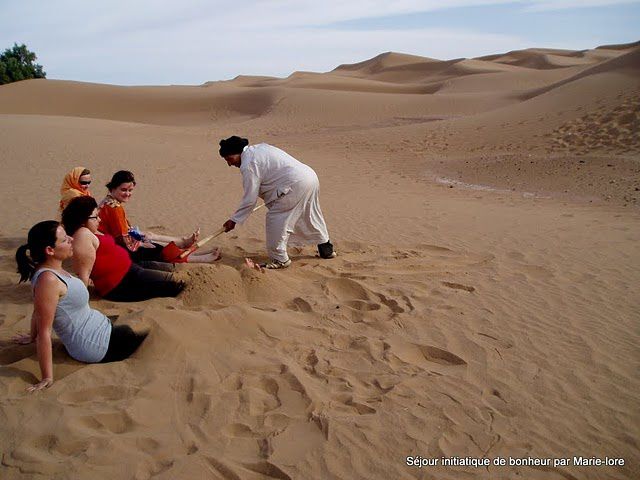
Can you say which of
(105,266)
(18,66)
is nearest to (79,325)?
(105,266)

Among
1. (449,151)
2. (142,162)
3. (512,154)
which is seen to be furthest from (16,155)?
(512,154)

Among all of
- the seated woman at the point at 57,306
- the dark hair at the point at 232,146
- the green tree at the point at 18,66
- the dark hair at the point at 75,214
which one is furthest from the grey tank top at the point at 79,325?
the green tree at the point at 18,66

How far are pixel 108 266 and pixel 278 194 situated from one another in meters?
1.78

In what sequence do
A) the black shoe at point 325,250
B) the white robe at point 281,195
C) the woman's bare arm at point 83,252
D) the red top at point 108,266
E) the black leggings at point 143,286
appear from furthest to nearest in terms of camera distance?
the black shoe at point 325,250
the white robe at point 281,195
the black leggings at point 143,286
the red top at point 108,266
the woman's bare arm at point 83,252

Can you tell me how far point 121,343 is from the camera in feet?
11.9

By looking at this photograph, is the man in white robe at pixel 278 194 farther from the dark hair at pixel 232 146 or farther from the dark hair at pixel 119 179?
the dark hair at pixel 119 179

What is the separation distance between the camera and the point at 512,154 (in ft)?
46.4

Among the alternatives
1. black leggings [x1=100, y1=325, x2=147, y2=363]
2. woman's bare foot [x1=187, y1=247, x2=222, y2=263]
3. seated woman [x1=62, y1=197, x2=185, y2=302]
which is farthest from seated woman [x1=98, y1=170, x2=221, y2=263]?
black leggings [x1=100, y1=325, x2=147, y2=363]

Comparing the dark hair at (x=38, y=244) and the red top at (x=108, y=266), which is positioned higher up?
the dark hair at (x=38, y=244)

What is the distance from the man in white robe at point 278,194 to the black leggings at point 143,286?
31.8 inches

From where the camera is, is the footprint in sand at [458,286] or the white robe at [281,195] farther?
the white robe at [281,195]

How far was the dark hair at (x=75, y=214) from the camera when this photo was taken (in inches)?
156

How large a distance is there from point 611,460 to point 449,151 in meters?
13.2

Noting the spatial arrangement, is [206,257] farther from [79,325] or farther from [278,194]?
[79,325]
